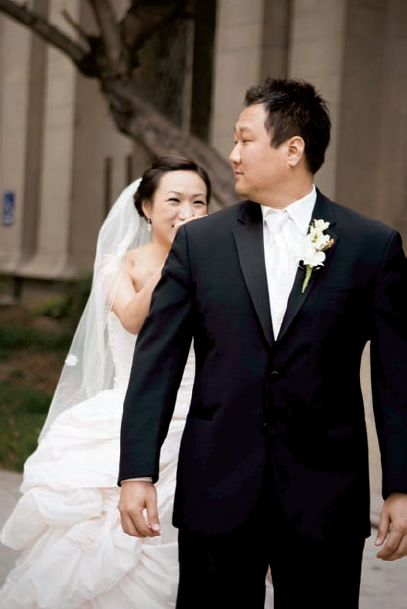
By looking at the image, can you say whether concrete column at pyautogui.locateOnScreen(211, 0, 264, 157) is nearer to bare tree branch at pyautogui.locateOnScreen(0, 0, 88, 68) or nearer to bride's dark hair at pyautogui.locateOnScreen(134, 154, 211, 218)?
bare tree branch at pyautogui.locateOnScreen(0, 0, 88, 68)

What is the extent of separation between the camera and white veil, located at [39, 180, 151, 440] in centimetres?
452

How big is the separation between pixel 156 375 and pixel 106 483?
4.28ft

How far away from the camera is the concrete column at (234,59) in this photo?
11.7 metres

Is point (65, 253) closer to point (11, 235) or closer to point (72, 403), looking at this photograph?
point (11, 235)

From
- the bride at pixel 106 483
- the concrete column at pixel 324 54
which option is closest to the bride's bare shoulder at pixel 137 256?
the bride at pixel 106 483

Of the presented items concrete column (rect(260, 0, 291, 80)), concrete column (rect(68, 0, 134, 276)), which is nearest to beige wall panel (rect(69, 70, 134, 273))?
concrete column (rect(68, 0, 134, 276))

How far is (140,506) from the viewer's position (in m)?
2.76

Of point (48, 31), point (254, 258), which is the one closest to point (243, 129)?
point (254, 258)

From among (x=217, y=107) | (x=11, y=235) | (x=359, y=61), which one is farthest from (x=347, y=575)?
(x=11, y=235)

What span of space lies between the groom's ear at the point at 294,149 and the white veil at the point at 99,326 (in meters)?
1.67

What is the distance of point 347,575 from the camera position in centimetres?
282

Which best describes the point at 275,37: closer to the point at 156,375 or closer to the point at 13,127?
the point at 13,127

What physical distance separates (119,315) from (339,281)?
150 cm

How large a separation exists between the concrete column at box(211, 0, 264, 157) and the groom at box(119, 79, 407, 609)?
897 cm
